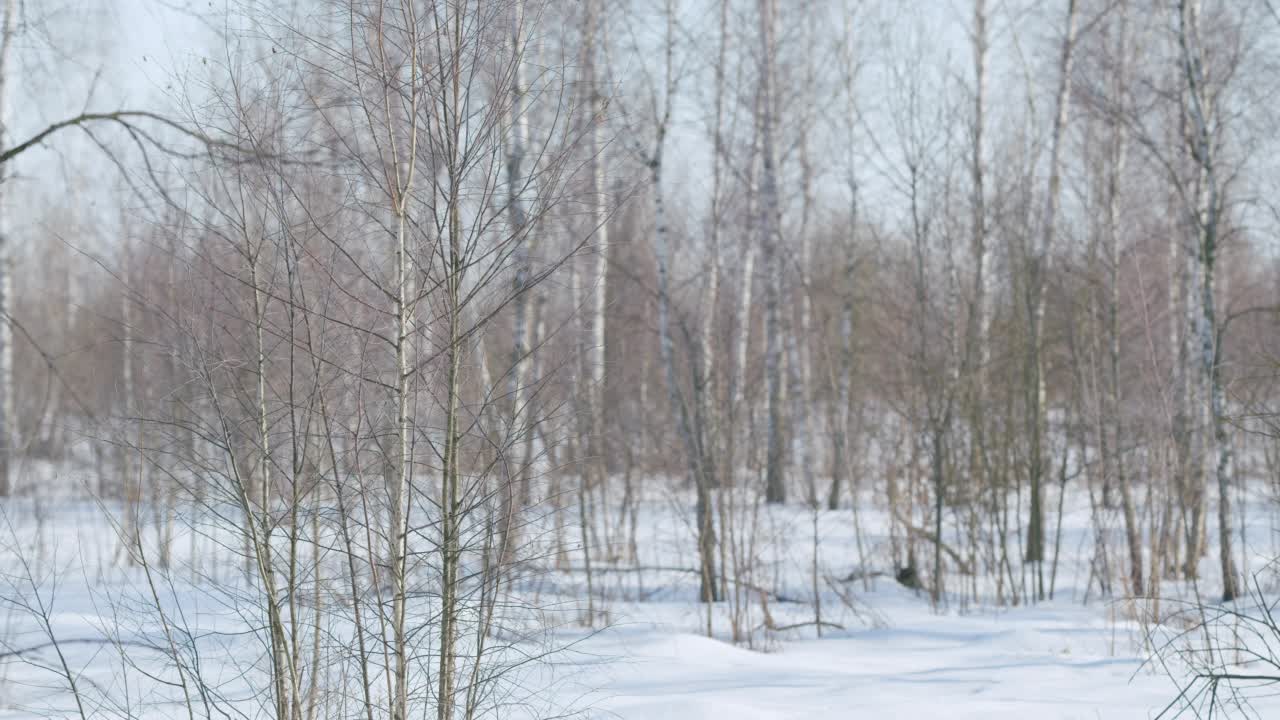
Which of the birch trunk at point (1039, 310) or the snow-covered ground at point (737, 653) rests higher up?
the birch trunk at point (1039, 310)

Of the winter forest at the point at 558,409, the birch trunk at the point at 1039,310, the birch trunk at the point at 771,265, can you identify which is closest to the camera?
the winter forest at the point at 558,409

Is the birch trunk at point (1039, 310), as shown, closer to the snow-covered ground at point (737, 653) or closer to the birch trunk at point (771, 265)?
the snow-covered ground at point (737, 653)

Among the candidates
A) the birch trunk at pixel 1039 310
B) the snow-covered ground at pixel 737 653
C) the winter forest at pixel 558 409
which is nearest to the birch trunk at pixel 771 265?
the winter forest at pixel 558 409

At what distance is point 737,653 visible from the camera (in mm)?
5863

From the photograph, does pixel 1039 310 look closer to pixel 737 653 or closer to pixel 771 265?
pixel 771 265

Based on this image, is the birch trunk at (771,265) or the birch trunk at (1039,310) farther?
the birch trunk at (771,265)

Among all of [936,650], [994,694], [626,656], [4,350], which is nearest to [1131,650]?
[936,650]

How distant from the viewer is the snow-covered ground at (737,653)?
429 centimetres

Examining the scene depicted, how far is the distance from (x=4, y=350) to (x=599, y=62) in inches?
369

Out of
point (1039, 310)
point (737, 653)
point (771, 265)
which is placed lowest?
point (737, 653)

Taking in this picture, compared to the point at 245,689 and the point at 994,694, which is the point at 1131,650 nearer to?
the point at 994,694

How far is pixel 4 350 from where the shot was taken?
488 inches

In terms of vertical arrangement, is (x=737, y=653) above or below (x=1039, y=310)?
below

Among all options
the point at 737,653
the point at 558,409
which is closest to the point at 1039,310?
the point at 737,653
